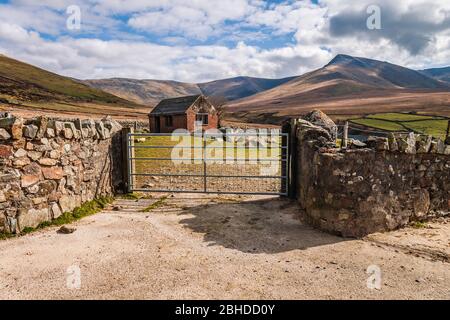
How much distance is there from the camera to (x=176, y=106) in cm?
3756

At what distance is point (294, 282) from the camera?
455 cm

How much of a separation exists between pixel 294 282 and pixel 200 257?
1667 millimetres

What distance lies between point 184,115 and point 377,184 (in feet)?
101

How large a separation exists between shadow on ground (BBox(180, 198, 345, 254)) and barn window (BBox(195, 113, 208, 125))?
2911cm

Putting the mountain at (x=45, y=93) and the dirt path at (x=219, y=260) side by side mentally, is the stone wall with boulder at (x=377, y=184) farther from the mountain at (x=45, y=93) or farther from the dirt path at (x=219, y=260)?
the mountain at (x=45, y=93)

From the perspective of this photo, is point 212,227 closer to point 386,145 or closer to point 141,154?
point 386,145

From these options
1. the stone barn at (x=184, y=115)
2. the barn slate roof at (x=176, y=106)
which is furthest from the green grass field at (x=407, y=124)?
the barn slate roof at (x=176, y=106)

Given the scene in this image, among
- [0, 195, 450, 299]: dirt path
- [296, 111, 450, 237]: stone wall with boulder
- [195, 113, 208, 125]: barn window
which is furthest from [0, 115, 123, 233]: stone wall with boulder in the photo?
[195, 113, 208, 125]: barn window

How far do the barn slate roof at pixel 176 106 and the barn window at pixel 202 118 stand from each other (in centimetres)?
182

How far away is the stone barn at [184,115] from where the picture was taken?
3591 centimetres

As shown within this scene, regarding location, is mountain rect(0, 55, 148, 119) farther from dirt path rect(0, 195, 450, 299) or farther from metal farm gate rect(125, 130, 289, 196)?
dirt path rect(0, 195, 450, 299)

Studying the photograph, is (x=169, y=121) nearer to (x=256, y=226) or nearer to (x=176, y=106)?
(x=176, y=106)
